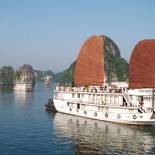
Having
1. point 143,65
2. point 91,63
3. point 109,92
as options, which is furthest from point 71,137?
point 91,63

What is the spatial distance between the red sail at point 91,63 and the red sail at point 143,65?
652cm

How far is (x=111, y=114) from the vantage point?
5175 cm

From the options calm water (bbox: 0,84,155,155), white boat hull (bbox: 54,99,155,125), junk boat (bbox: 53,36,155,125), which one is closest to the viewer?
calm water (bbox: 0,84,155,155)

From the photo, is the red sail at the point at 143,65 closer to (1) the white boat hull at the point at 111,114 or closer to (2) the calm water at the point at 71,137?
(1) the white boat hull at the point at 111,114

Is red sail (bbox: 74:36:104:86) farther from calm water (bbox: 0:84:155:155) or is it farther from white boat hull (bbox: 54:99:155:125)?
calm water (bbox: 0:84:155:155)

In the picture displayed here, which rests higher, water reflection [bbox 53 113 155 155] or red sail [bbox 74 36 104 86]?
red sail [bbox 74 36 104 86]

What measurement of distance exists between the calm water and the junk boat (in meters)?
1.86

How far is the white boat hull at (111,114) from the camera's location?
48.6 metres

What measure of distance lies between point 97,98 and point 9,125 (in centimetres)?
1377

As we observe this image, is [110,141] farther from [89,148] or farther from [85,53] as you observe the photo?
[85,53]

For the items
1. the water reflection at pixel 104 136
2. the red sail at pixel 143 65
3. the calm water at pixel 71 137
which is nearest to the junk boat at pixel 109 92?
the red sail at pixel 143 65

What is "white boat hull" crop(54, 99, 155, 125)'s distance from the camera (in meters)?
48.6

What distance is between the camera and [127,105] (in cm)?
5072

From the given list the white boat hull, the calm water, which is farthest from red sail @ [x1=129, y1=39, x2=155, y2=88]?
the calm water
